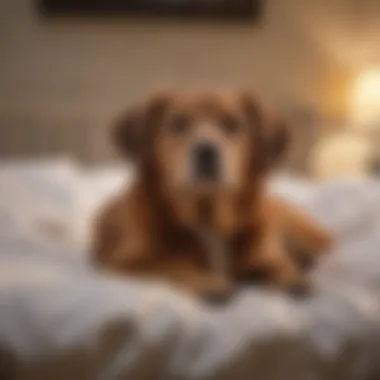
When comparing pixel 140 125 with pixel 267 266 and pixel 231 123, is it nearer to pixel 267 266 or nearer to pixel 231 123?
pixel 231 123

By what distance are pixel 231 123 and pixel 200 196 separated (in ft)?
0.39

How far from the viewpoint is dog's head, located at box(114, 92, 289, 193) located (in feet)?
3.56

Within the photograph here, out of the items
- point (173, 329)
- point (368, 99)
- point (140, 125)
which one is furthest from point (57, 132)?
point (173, 329)

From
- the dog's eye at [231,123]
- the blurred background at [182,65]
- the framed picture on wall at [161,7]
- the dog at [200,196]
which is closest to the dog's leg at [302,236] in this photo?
the dog at [200,196]

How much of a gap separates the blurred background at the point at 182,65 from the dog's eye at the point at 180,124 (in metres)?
1.42

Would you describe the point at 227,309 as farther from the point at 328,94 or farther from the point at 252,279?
the point at 328,94

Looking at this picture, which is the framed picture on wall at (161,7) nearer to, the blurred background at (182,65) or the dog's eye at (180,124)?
the blurred background at (182,65)

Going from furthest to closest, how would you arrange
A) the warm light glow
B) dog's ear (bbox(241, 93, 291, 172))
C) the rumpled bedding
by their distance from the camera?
the warm light glow
dog's ear (bbox(241, 93, 291, 172))
the rumpled bedding

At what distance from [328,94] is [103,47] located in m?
0.76

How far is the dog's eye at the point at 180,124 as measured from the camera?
111 cm

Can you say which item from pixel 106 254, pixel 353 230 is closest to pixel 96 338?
pixel 106 254

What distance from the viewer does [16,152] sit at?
254cm

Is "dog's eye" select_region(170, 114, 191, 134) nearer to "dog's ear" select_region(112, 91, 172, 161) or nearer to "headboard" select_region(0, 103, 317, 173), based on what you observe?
"dog's ear" select_region(112, 91, 172, 161)

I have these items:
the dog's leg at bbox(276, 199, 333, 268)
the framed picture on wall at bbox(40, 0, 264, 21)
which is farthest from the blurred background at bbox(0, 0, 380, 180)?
the dog's leg at bbox(276, 199, 333, 268)
